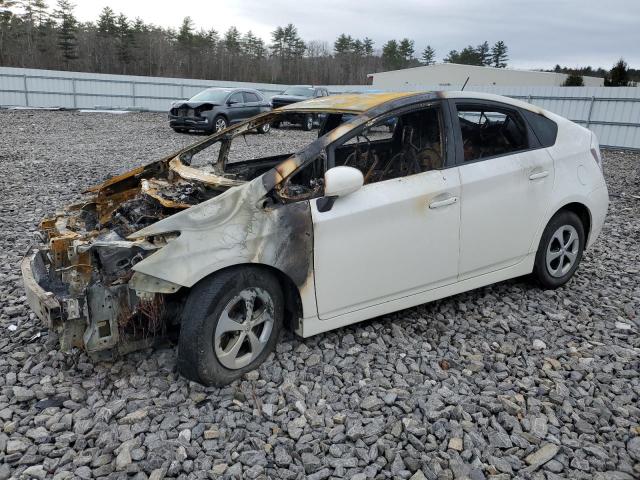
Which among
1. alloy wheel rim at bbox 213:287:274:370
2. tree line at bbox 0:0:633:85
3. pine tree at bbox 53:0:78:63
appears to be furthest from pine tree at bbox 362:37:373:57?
alloy wheel rim at bbox 213:287:274:370

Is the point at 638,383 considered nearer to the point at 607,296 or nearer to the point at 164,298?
the point at 607,296

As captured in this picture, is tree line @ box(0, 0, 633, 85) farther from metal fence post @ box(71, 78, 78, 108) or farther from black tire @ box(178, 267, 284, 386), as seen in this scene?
black tire @ box(178, 267, 284, 386)

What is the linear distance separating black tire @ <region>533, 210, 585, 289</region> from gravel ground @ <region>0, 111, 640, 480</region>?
14cm

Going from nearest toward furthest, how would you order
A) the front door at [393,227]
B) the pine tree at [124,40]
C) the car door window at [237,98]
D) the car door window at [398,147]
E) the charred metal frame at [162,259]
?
the charred metal frame at [162,259] < the front door at [393,227] < the car door window at [398,147] < the car door window at [237,98] < the pine tree at [124,40]

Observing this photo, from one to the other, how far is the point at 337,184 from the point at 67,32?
179 ft

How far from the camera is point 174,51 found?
5491cm

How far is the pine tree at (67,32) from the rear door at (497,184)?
53.0 meters

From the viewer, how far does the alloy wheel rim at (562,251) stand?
4379 millimetres

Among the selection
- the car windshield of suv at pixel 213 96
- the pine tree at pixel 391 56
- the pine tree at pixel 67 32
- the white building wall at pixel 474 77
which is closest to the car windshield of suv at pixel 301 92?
the car windshield of suv at pixel 213 96

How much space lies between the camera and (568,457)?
2.62m

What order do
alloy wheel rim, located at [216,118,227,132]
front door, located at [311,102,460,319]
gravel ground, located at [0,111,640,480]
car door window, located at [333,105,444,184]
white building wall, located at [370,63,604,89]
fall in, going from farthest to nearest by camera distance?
white building wall, located at [370,63,604,89]
alloy wheel rim, located at [216,118,227,132]
car door window, located at [333,105,444,184]
front door, located at [311,102,460,319]
gravel ground, located at [0,111,640,480]

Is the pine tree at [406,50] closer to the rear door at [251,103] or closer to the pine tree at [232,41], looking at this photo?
the pine tree at [232,41]

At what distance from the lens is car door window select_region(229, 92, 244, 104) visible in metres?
18.0

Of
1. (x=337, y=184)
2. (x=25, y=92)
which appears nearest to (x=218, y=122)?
(x=25, y=92)
